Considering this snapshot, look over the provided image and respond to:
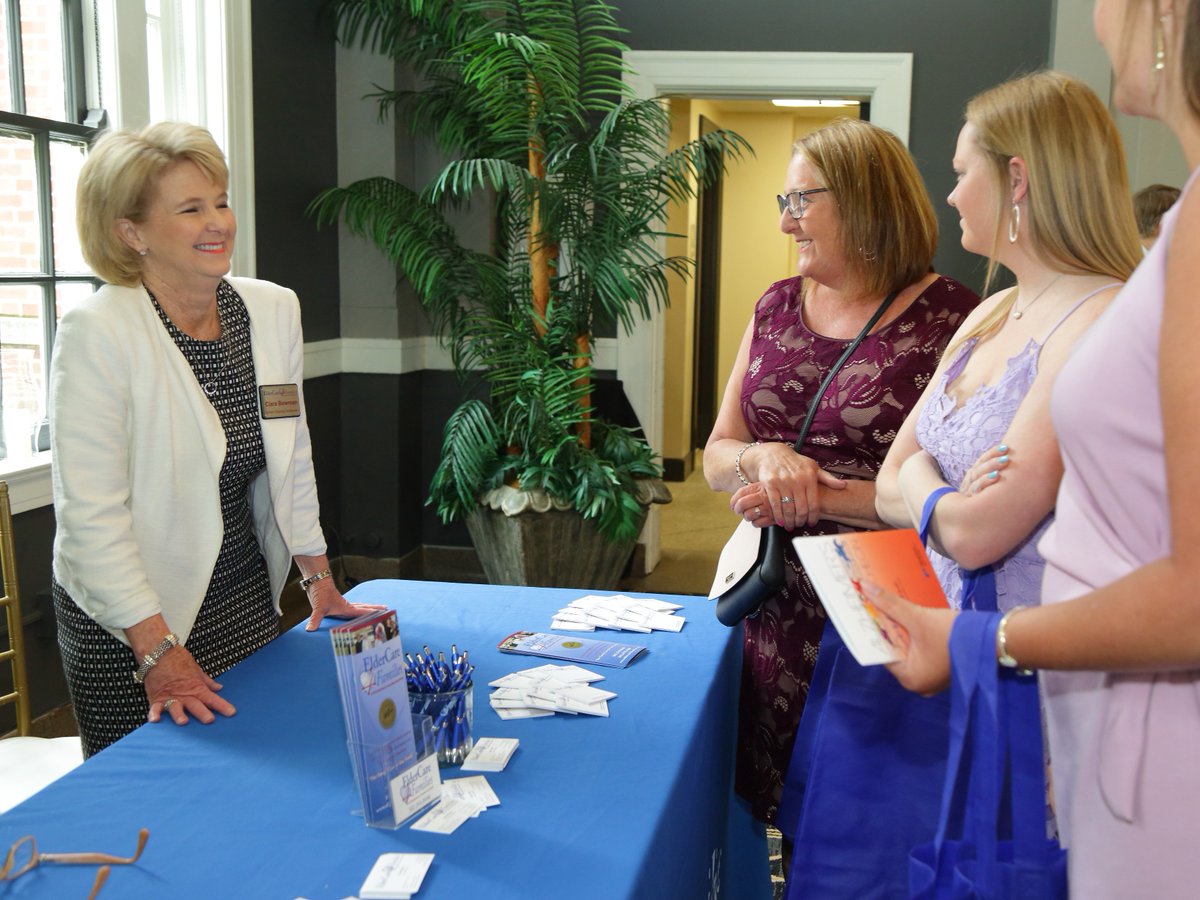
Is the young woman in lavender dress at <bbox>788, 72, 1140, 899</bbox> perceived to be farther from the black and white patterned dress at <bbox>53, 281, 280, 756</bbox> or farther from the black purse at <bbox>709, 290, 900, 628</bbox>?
the black and white patterned dress at <bbox>53, 281, 280, 756</bbox>

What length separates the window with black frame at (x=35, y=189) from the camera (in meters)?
3.24

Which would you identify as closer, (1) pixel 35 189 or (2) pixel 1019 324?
(2) pixel 1019 324

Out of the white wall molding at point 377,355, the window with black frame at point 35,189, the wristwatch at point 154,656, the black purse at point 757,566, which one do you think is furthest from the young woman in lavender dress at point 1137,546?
the white wall molding at point 377,355

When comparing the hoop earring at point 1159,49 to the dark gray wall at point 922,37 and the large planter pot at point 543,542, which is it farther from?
the dark gray wall at point 922,37

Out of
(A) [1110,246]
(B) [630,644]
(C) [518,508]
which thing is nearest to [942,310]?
(A) [1110,246]

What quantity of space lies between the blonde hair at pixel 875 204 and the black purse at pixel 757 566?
58mm

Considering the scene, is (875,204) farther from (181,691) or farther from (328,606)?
(181,691)

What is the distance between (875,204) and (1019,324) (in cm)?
56

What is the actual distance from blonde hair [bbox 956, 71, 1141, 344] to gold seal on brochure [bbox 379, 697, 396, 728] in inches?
40.1

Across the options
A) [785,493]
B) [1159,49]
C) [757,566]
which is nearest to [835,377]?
[785,493]

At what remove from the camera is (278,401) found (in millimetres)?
2137

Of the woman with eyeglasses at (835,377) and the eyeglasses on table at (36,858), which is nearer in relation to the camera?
the eyeglasses on table at (36,858)

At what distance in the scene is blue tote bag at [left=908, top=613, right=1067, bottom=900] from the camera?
3.61 feet

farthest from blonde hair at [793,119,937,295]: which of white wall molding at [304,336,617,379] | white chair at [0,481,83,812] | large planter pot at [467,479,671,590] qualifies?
white wall molding at [304,336,617,379]
